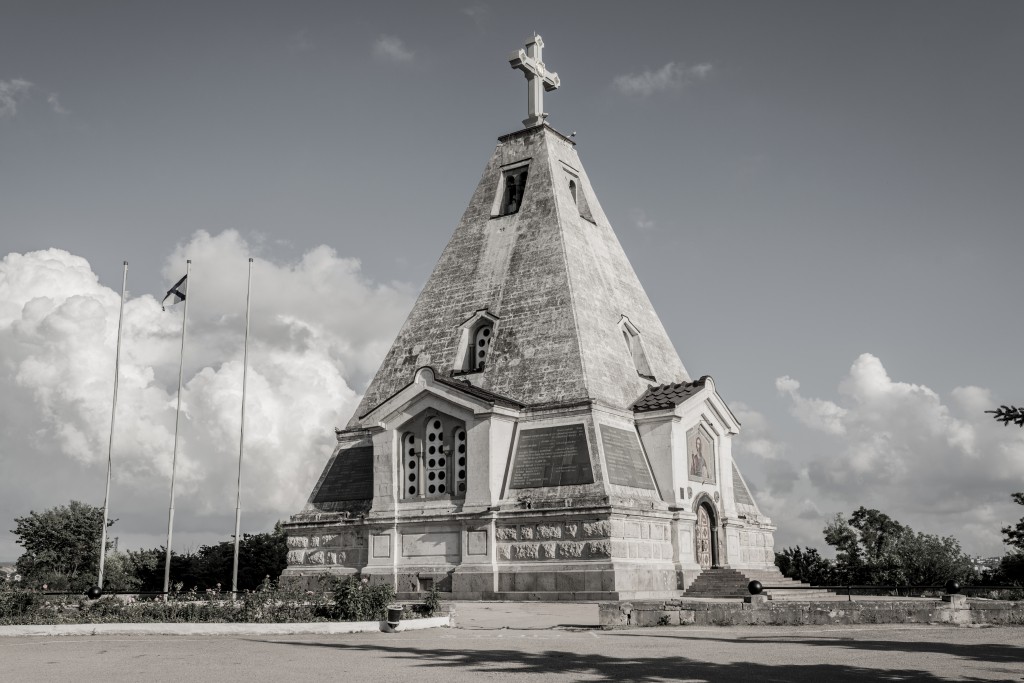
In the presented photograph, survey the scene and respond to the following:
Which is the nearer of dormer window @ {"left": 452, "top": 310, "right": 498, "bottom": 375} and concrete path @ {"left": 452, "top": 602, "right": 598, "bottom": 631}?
concrete path @ {"left": 452, "top": 602, "right": 598, "bottom": 631}

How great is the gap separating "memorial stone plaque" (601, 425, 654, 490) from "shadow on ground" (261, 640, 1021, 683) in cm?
1527

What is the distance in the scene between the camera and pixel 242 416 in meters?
36.7

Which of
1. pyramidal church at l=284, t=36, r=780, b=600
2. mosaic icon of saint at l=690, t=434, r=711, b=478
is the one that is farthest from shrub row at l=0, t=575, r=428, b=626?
mosaic icon of saint at l=690, t=434, r=711, b=478

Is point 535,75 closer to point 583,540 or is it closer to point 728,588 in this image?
point 583,540

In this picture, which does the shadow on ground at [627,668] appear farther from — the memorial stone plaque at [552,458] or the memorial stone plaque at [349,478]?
the memorial stone plaque at [349,478]

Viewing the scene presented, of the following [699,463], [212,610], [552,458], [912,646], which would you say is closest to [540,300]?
[552,458]

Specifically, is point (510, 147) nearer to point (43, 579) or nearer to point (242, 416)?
point (242, 416)

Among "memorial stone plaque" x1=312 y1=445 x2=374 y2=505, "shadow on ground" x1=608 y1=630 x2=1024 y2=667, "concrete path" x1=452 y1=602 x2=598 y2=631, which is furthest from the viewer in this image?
"memorial stone plaque" x1=312 y1=445 x2=374 y2=505

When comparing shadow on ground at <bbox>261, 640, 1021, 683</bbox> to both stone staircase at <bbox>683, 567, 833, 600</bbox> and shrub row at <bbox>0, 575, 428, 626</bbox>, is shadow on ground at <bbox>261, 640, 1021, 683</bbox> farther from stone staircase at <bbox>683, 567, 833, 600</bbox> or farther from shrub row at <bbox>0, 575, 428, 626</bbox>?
stone staircase at <bbox>683, 567, 833, 600</bbox>

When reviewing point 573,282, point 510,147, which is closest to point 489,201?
point 510,147

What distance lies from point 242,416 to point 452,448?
341 inches

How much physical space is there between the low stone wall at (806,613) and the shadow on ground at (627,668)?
507 cm

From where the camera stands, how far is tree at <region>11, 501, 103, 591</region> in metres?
45.3

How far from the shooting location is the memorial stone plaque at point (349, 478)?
35125 mm
